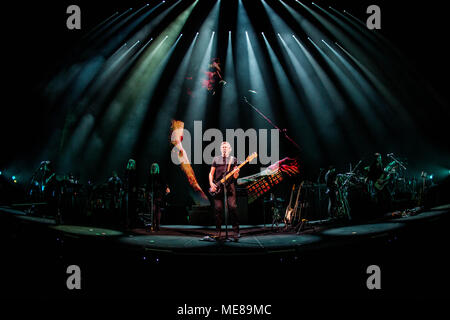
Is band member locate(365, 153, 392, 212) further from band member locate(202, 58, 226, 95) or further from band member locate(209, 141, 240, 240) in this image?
band member locate(202, 58, 226, 95)

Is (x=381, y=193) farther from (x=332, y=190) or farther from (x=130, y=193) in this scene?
(x=130, y=193)

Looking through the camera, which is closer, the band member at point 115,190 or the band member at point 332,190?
the band member at point 332,190

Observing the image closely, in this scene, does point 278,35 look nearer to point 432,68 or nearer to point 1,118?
point 432,68

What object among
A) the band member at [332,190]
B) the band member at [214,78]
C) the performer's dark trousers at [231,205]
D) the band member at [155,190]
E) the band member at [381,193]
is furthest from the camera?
the band member at [214,78]

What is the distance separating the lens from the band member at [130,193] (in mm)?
5797

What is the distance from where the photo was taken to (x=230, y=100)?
30.7 ft

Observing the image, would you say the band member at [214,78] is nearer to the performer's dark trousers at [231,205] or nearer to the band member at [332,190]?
the band member at [332,190]

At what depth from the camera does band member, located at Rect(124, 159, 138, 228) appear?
580cm

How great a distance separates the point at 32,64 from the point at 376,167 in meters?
8.51

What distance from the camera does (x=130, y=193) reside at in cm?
593

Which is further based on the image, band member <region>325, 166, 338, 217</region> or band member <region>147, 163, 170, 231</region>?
band member <region>325, 166, 338, 217</region>

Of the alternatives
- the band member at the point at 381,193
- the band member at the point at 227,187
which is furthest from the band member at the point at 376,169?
the band member at the point at 227,187

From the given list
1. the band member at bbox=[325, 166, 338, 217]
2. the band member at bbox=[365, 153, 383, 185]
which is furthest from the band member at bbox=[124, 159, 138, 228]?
the band member at bbox=[365, 153, 383, 185]

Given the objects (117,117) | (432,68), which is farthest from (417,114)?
(117,117)
